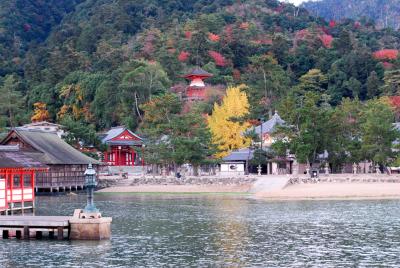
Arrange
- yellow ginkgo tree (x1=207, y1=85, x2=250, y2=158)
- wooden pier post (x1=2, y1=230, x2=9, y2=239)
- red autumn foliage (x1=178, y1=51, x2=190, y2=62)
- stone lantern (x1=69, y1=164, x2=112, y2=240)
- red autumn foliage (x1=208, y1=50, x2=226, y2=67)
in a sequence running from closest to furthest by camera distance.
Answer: stone lantern (x1=69, y1=164, x2=112, y2=240) → wooden pier post (x1=2, y1=230, x2=9, y2=239) → yellow ginkgo tree (x1=207, y1=85, x2=250, y2=158) → red autumn foliage (x1=178, y1=51, x2=190, y2=62) → red autumn foliage (x1=208, y1=50, x2=226, y2=67)

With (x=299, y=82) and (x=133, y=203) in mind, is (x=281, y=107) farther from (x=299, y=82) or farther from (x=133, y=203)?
(x=299, y=82)

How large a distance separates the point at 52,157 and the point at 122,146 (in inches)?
840

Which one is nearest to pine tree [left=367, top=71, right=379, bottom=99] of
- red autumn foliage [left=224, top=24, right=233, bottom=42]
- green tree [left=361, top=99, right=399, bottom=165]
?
red autumn foliage [left=224, top=24, right=233, bottom=42]

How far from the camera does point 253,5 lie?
137 metres

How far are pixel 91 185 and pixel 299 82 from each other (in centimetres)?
7214

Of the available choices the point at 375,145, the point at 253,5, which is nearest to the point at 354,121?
the point at 375,145

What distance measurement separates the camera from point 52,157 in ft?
192

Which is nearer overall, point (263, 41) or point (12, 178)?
point (12, 178)

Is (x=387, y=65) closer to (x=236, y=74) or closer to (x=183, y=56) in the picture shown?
(x=236, y=74)

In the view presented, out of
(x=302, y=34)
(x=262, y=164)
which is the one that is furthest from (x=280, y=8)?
(x=262, y=164)

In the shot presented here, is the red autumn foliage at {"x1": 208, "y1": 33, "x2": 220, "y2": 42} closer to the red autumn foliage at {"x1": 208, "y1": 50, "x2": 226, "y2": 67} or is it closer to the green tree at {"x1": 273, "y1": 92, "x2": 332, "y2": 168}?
the red autumn foliage at {"x1": 208, "y1": 50, "x2": 226, "y2": 67}

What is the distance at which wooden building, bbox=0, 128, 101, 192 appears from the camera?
58.1 meters

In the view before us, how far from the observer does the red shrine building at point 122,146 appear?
78750mm

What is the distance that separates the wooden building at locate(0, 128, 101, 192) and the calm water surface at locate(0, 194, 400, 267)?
11.9 meters
